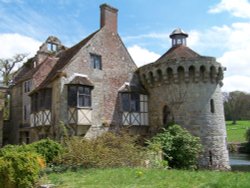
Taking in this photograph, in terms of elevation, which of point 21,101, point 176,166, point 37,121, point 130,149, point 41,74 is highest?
point 41,74

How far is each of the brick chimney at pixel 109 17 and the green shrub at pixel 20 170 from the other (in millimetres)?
15396

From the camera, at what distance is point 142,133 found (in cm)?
2566

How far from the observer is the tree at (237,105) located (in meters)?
69.8

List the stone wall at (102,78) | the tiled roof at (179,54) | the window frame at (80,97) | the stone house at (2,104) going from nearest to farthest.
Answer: the window frame at (80,97)
the stone wall at (102,78)
the tiled roof at (179,54)
the stone house at (2,104)

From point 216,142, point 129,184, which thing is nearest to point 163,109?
point 216,142

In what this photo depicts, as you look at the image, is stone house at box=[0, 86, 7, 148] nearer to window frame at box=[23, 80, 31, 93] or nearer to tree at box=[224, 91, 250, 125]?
window frame at box=[23, 80, 31, 93]

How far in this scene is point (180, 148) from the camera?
21250 millimetres

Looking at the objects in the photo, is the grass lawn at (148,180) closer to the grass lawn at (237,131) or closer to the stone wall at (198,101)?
the stone wall at (198,101)

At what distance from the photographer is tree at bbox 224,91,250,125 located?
69.8 m

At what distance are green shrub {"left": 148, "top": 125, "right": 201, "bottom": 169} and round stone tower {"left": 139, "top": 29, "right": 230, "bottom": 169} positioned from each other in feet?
5.83

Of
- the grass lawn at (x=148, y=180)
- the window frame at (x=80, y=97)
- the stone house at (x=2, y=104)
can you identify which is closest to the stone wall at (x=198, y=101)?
the window frame at (x=80, y=97)

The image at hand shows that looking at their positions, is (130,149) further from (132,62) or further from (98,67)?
(132,62)

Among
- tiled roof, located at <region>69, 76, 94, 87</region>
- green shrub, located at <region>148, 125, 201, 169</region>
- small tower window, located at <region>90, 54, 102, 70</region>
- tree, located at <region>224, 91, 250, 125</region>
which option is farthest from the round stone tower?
tree, located at <region>224, 91, 250, 125</region>

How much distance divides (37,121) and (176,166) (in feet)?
33.3
